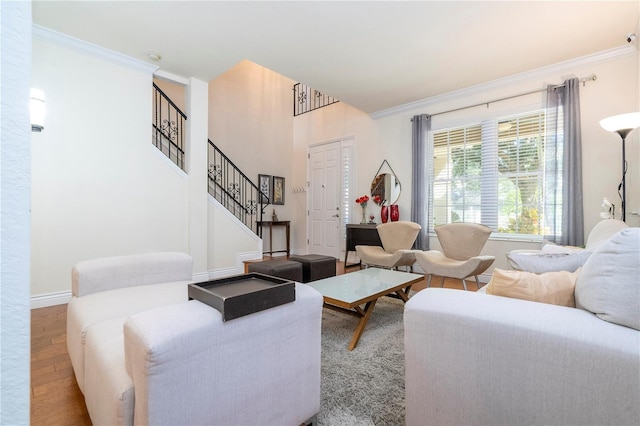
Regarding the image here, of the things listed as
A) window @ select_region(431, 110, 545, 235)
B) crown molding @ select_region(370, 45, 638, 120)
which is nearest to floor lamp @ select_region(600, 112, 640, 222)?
window @ select_region(431, 110, 545, 235)

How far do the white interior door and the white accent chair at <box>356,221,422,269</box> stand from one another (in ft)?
5.11


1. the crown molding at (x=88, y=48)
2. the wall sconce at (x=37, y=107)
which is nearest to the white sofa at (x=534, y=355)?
the wall sconce at (x=37, y=107)

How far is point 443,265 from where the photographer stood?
125 inches

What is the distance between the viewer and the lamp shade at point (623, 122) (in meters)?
2.57

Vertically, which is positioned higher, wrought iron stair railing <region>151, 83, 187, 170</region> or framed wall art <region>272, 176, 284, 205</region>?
wrought iron stair railing <region>151, 83, 187, 170</region>

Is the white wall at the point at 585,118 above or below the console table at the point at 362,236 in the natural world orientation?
above

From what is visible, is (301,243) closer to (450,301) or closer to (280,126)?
(280,126)

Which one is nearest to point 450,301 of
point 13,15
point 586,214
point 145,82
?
point 13,15

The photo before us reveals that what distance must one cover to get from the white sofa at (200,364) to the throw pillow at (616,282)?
983 mm

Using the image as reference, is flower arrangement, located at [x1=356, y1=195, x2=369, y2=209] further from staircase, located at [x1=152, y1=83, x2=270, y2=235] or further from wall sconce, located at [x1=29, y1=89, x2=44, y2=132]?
wall sconce, located at [x1=29, y1=89, x2=44, y2=132]

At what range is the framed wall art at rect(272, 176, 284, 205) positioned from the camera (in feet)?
20.7

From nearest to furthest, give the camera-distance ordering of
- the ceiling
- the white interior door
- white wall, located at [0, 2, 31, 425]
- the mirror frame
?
white wall, located at [0, 2, 31, 425] < the ceiling < the mirror frame < the white interior door

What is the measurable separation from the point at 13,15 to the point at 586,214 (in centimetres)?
450

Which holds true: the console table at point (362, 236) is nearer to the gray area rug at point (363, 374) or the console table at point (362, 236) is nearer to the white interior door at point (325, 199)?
the white interior door at point (325, 199)
